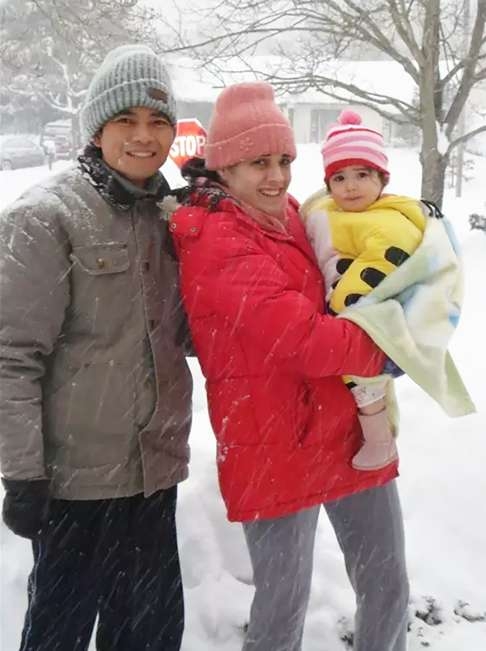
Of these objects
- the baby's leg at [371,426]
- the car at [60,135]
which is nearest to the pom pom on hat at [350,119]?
the baby's leg at [371,426]

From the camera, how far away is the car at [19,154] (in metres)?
24.0

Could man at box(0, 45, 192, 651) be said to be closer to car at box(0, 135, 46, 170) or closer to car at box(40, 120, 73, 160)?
car at box(0, 135, 46, 170)

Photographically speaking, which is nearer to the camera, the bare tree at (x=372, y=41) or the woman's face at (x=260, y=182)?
the woman's face at (x=260, y=182)

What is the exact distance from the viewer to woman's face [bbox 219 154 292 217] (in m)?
1.96

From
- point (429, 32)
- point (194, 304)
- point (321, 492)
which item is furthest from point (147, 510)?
point (429, 32)

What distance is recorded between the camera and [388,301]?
6.25 feet

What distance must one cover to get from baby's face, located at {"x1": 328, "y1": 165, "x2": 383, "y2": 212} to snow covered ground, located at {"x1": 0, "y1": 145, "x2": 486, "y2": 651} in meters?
1.77

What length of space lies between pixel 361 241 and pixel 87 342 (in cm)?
84

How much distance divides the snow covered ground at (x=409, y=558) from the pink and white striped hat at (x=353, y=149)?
1821 millimetres

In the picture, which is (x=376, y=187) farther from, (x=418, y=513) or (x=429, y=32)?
(x=429, y=32)

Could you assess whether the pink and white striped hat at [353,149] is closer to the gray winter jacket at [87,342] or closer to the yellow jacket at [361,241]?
the yellow jacket at [361,241]

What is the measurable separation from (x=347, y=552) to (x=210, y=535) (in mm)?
1150

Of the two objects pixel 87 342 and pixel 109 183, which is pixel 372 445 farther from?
pixel 109 183

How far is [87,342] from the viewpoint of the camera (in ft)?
6.26
